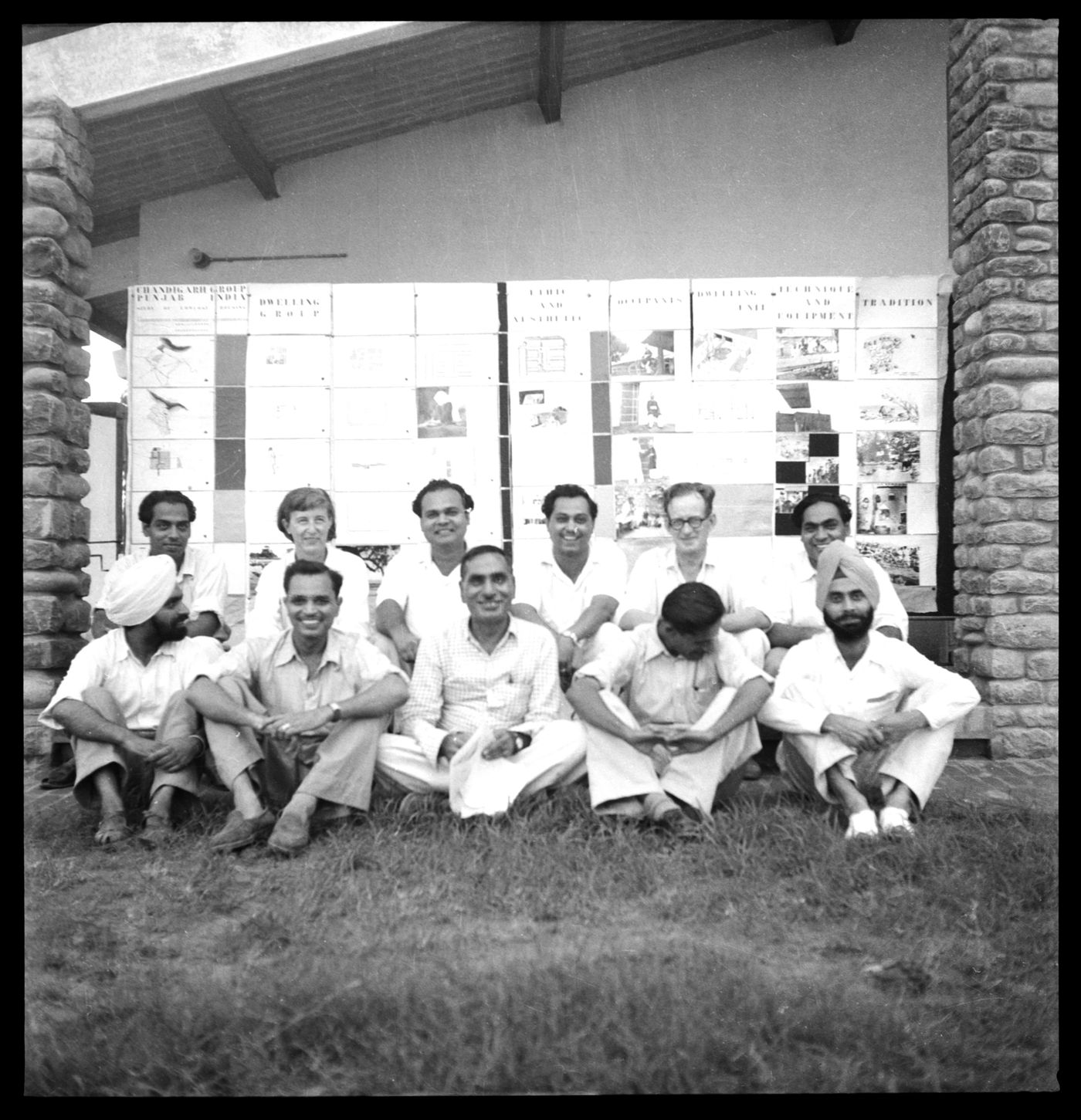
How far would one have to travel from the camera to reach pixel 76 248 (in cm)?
593

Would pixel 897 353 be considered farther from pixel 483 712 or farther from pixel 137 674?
pixel 137 674

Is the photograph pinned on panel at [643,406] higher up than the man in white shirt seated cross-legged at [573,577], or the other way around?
the photograph pinned on panel at [643,406]

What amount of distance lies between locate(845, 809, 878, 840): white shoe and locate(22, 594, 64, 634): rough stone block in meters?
3.92

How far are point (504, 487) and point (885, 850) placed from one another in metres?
3.76

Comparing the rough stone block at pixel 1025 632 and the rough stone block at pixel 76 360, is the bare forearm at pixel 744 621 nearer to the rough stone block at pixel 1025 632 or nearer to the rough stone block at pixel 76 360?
the rough stone block at pixel 1025 632

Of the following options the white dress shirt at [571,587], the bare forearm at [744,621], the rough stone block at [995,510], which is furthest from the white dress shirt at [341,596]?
the rough stone block at [995,510]

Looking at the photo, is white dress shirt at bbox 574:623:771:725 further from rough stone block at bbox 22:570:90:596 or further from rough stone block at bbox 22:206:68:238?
rough stone block at bbox 22:206:68:238

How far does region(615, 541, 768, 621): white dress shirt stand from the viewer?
223 inches

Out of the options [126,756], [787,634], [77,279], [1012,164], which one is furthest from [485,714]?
[1012,164]

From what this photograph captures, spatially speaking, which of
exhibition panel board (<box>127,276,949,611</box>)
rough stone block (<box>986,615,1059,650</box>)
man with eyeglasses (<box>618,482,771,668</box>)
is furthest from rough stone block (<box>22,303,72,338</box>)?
rough stone block (<box>986,615,1059,650</box>)

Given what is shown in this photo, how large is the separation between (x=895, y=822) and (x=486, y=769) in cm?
158

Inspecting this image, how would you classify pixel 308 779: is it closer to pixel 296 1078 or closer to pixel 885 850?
pixel 296 1078

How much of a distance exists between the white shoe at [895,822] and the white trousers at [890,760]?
0.41ft

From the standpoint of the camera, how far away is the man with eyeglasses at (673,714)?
4441 mm
